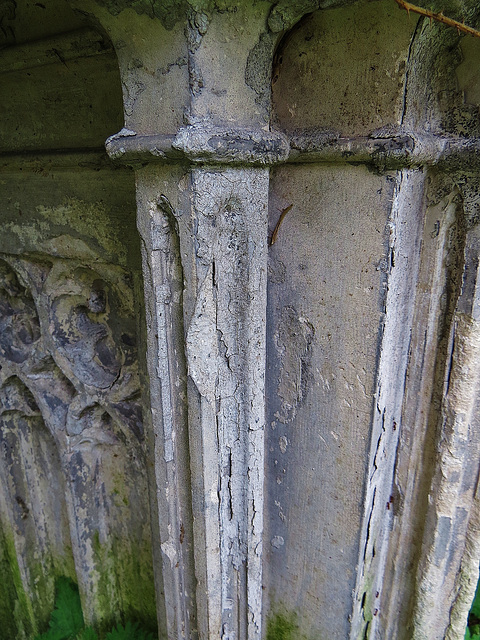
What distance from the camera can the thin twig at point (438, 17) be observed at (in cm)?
72

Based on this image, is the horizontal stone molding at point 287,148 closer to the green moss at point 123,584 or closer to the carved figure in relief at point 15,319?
the carved figure in relief at point 15,319

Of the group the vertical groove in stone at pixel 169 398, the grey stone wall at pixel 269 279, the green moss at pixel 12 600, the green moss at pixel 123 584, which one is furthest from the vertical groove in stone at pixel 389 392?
the green moss at pixel 12 600

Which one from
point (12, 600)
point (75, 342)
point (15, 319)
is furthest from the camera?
point (12, 600)

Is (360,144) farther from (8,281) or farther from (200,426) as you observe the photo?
(8,281)

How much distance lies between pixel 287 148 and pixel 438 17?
12.1 inches

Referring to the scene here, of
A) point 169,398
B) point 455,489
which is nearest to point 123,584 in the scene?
point 169,398

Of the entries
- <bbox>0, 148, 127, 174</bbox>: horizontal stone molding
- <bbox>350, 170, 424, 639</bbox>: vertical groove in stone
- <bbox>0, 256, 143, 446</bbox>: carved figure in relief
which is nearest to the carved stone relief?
<bbox>0, 256, 143, 446</bbox>: carved figure in relief

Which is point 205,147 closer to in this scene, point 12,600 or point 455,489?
point 455,489

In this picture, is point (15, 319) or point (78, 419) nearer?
point (78, 419)

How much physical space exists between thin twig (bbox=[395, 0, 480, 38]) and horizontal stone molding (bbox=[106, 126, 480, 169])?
0.54 ft

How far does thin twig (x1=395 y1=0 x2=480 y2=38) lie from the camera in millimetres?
718

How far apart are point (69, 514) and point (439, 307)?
142cm

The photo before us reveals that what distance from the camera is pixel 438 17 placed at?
74cm

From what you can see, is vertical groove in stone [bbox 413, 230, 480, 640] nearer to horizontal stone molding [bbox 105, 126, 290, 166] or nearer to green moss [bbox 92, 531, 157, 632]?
horizontal stone molding [bbox 105, 126, 290, 166]
